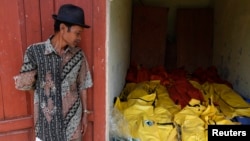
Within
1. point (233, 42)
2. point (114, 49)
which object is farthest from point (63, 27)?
point (233, 42)

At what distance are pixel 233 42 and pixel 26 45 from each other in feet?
10.2

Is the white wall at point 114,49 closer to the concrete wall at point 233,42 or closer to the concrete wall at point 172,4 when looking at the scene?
the concrete wall at point 233,42

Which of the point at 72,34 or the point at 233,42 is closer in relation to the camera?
the point at 72,34

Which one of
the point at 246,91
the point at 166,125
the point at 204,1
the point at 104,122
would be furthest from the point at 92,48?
the point at 204,1

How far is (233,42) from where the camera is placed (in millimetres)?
3941

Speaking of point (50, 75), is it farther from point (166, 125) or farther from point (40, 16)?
point (166, 125)

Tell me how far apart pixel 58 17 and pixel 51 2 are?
0.29 m

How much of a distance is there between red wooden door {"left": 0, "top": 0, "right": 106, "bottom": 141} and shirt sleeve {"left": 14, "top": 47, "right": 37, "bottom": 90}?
14 centimetres

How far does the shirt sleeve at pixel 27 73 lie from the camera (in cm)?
150

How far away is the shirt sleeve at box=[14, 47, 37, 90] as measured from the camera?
150 centimetres

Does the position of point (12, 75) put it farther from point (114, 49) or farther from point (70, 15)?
point (114, 49)

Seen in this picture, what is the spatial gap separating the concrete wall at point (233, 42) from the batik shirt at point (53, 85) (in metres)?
2.56

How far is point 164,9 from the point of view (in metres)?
4.54

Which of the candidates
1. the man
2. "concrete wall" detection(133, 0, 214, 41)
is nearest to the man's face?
the man
